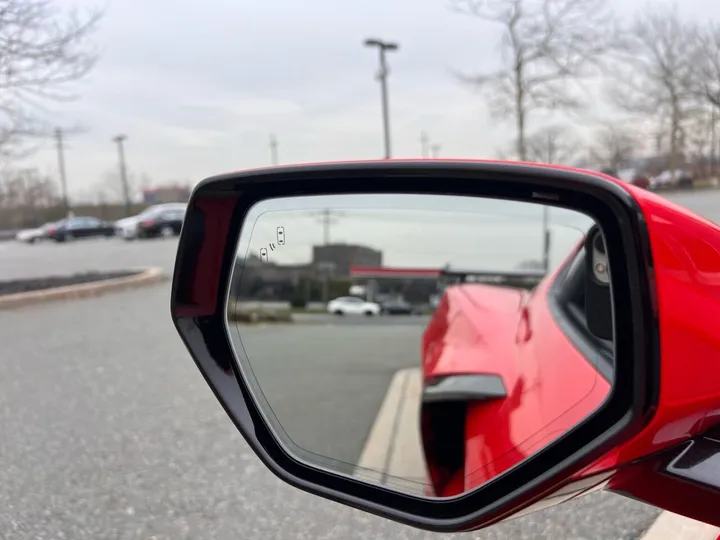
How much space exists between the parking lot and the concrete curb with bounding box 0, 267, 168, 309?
5.21 feet

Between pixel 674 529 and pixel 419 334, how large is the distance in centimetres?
412

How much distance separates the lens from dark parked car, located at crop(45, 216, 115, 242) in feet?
111

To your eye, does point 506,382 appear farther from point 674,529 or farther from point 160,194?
point 160,194

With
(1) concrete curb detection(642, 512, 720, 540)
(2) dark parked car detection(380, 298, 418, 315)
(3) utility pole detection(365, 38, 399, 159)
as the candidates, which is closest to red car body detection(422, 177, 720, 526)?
(1) concrete curb detection(642, 512, 720, 540)

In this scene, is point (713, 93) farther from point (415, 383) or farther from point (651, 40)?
point (415, 383)

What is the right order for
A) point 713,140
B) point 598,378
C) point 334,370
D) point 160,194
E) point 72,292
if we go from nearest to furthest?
1. point 598,378
2. point 713,140
3. point 334,370
4. point 72,292
5. point 160,194

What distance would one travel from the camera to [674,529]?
215 centimetres

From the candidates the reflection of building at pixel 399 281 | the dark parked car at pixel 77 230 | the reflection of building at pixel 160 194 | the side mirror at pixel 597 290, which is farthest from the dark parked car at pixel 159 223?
the side mirror at pixel 597 290

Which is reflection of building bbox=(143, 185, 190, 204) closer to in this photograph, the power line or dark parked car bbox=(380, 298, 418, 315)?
dark parked car bbox=(380, 298, 418, 315)

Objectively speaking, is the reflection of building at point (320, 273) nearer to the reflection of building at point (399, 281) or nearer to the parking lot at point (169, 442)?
the reflection of building at point (399, 281)

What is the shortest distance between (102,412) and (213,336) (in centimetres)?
270

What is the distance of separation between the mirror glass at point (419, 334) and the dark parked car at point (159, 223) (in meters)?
21.6

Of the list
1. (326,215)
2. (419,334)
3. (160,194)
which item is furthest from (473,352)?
(160,194)

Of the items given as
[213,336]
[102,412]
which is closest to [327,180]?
[213,336]
